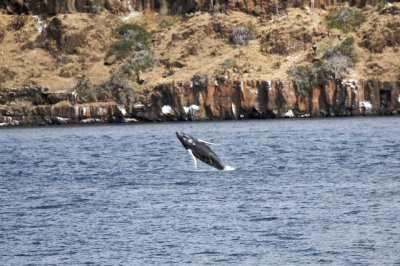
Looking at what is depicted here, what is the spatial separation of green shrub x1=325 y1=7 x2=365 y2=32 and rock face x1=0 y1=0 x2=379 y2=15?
4.28 meters

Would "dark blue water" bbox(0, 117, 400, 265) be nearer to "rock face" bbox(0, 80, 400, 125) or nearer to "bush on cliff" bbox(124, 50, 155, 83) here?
"rock face" bbox(0, 80, 400, 125)

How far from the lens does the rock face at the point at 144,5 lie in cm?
12800

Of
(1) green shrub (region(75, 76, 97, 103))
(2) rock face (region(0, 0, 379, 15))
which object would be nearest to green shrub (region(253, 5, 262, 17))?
(2) rock face (region(0, 0, 379, 15))

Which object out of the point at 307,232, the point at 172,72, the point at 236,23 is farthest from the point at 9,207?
the point at 236,23

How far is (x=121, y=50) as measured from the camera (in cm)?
12550

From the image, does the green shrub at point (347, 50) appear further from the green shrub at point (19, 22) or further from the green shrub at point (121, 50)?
the green shrub at point (19, 22)

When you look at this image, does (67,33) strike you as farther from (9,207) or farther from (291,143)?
(9,207)

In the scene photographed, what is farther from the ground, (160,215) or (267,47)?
(267,47)

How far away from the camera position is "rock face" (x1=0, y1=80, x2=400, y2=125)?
10594 centimetres

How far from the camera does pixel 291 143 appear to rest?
7206 centimetres

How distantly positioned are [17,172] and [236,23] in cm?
7144

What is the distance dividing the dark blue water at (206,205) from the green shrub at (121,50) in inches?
2032

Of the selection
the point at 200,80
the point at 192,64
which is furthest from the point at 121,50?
the point at 200,80

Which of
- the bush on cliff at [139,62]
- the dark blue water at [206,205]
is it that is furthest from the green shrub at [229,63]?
the dark blue water at [206,205]
